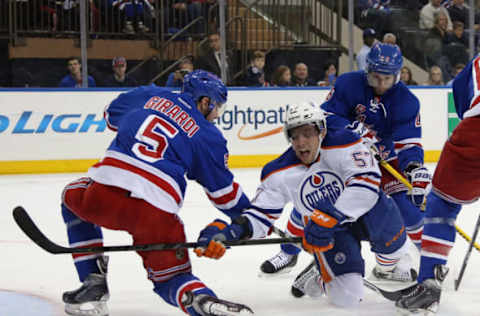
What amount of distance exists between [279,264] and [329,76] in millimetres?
5021

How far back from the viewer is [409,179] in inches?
131

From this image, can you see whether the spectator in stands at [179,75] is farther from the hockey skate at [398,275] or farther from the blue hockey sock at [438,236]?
the blue hockey sock at [438,236]

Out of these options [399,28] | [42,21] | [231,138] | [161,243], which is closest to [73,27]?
[42,21]

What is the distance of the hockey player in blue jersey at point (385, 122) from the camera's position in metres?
3.30

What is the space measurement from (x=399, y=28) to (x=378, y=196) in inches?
232

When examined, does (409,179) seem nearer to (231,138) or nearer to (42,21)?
(231,138)

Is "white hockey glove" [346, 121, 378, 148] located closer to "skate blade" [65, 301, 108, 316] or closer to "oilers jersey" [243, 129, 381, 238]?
"oilers jersey" [243, 129, 381, 238]

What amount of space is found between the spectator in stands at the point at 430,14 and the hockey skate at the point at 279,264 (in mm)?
5550

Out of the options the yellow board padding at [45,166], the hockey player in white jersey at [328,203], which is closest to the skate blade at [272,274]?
the hockey player in white jersey at [328,203]

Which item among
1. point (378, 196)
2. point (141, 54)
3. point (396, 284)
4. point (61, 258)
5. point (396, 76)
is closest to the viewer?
point (378, 196)

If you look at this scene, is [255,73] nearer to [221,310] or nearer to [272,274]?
[272,274]

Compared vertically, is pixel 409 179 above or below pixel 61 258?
above

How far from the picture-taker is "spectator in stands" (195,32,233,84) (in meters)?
7.63

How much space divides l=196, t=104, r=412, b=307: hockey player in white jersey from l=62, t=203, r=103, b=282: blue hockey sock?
44 centimetres
